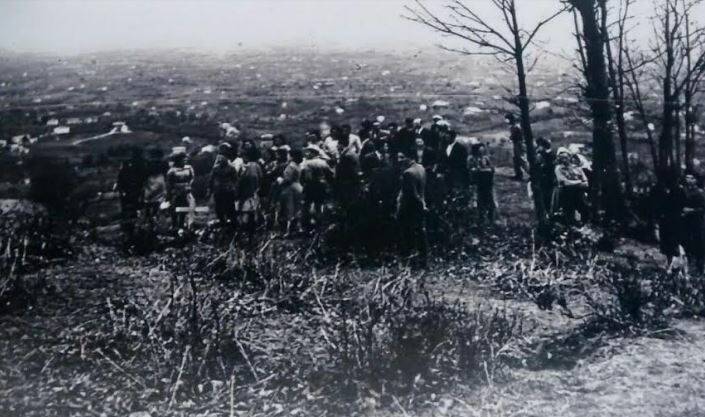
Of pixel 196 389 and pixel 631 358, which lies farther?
pixel 631 358

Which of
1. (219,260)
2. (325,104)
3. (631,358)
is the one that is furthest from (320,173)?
(631,358)

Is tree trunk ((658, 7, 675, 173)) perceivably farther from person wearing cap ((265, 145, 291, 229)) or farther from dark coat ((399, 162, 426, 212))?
person wearing cap ((265, 145, 291, 229))

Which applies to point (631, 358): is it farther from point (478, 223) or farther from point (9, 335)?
point (9, 335)

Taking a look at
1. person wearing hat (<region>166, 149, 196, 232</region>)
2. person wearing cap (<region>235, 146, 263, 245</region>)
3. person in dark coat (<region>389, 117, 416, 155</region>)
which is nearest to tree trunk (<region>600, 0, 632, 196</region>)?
person in dark coat (<region>389, 117, 416, 155</region>)

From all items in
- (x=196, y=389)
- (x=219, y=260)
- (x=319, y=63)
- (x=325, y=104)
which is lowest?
(x=196, y=389)

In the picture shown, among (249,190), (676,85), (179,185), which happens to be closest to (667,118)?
(676,85)

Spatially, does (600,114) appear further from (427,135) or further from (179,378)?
(179,378)
